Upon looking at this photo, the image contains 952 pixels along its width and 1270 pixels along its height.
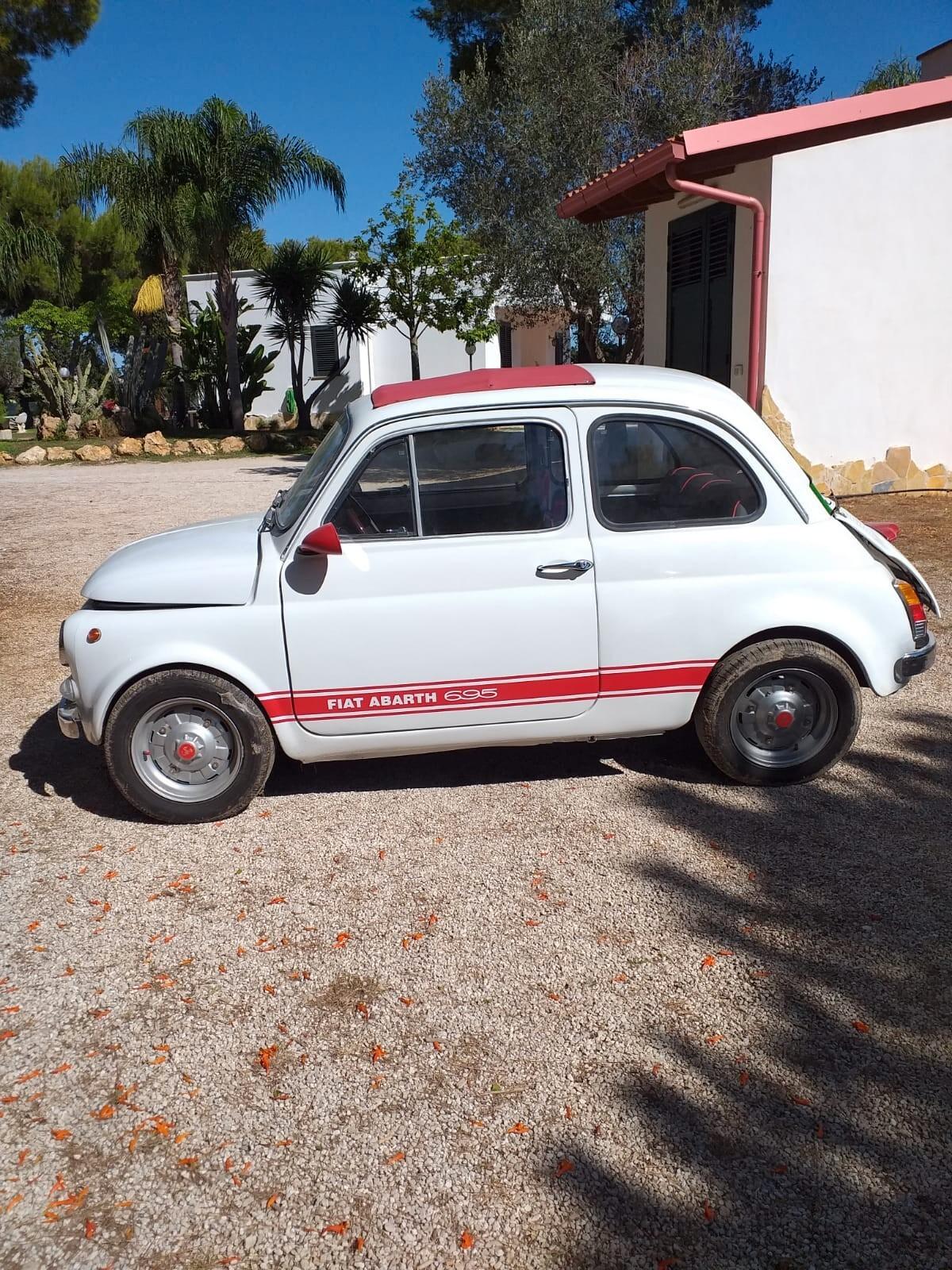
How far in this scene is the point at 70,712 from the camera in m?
4.25

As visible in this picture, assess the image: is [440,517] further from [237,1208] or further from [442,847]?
[237,1208]

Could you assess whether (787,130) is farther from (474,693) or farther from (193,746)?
(193,746)

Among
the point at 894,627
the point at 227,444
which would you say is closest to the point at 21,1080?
the point at 894,627

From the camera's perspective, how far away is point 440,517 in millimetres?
4121

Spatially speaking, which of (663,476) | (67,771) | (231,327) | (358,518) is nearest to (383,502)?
(358,518)

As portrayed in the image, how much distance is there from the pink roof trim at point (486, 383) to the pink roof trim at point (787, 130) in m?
6.69

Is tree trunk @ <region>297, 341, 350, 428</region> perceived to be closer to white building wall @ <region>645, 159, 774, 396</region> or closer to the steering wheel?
white building wall @ <region>645, 159, 774, 396</region>

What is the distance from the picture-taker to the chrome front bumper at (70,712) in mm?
4234

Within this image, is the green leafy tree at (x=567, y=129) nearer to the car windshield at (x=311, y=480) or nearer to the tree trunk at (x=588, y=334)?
the tree trunk at (x=588, y=334)

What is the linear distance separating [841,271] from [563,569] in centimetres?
868

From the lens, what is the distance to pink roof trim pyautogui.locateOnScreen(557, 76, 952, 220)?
992cm

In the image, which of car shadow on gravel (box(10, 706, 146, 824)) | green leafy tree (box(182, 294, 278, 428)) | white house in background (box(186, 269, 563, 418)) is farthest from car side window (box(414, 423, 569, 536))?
white house in background (box(186, 269, 563, 418))

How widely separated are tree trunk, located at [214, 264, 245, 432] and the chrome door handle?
76.6 ft

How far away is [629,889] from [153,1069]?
176cm
